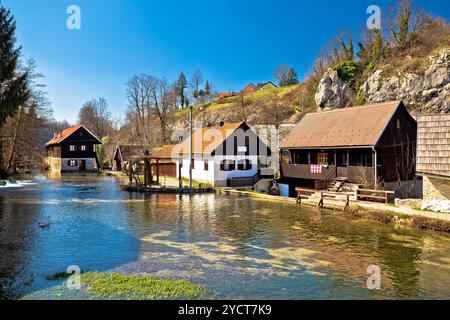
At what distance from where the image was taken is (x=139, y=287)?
10.1m

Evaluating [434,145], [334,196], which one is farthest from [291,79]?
[434,145]

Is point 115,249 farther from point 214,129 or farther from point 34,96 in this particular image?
point 34,96

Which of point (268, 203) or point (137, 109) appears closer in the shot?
point (268, 203)

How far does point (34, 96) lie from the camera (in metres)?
45.4

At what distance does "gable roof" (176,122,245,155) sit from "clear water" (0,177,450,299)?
13253 mm

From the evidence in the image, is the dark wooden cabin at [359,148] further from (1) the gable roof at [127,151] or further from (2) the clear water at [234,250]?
(1) the gable roof at [127,151]

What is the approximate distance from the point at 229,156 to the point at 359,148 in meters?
13.4

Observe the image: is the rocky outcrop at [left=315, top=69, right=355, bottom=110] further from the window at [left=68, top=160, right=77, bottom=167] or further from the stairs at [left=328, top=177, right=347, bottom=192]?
the window at [left=68, top=160, right=77, bottom=167]

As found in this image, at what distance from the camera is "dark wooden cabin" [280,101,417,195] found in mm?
27672

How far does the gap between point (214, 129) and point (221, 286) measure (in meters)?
30.6

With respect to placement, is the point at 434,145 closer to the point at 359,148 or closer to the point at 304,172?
the point at 359,148

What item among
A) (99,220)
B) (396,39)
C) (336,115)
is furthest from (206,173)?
(396,39)
